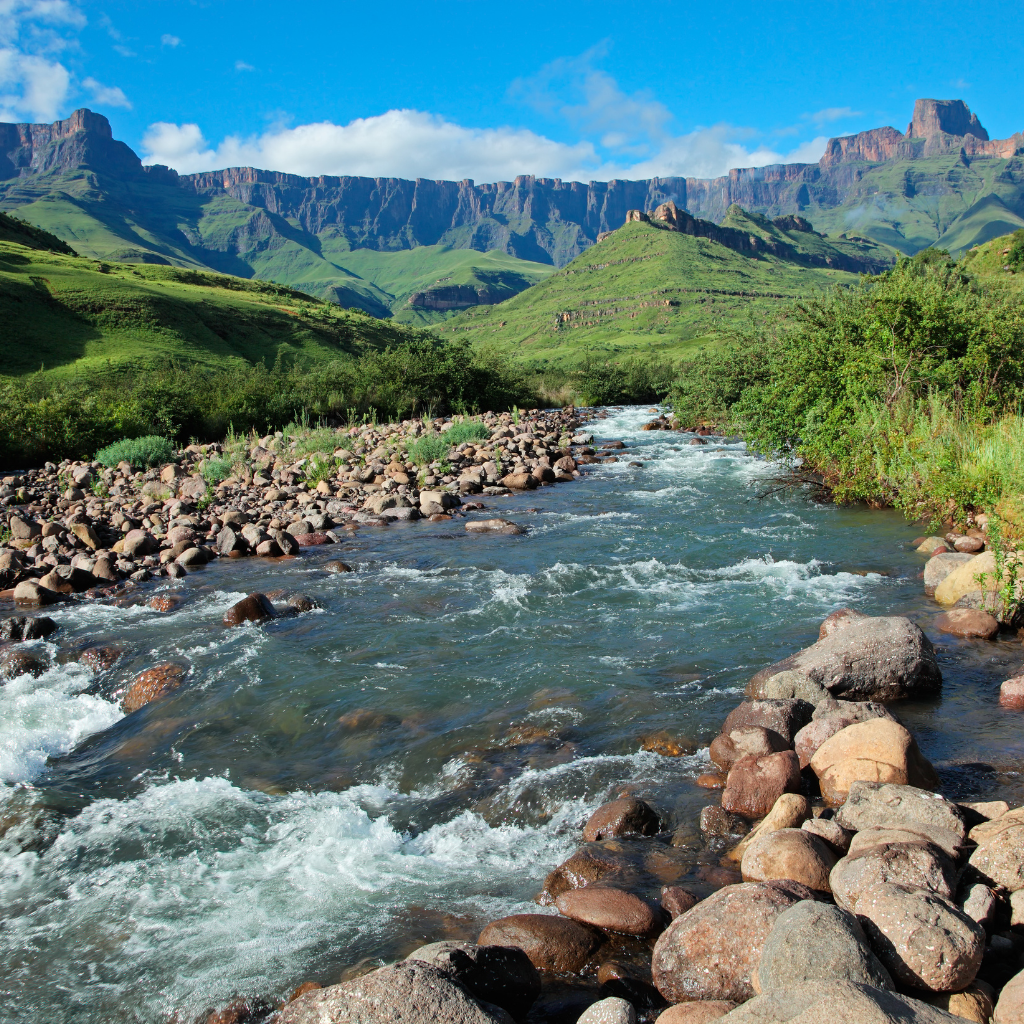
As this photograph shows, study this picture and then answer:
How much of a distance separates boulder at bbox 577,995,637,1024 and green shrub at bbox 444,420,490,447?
22.7 metres

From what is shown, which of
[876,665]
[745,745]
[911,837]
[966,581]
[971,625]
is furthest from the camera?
[966,581]

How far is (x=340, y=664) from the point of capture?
9.19 m

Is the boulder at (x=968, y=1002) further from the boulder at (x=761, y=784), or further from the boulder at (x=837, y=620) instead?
the boulder at (x=837, y=620)

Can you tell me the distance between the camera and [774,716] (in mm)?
6566

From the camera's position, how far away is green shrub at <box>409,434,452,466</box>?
2303cm

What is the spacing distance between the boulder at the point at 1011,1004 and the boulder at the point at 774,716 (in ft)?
9.69

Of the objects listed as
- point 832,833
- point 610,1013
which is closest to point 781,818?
point 832,833

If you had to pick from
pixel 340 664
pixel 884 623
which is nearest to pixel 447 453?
pixel 340 664

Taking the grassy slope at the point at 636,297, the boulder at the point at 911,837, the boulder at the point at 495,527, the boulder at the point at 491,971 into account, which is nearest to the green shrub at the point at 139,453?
the boulder at the point at 495,527

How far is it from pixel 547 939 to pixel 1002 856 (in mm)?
2753

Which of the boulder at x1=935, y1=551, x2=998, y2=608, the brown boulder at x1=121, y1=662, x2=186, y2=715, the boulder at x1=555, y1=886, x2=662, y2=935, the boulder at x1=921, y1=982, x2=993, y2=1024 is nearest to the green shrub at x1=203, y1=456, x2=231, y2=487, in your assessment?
the brown boulder at x1=121, y1=662, x2=186, y2=715

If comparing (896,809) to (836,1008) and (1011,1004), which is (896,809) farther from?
(836,1008)

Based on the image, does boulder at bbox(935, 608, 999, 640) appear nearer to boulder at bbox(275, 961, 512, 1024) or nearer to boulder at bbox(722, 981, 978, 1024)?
boulder at bbox(722, 981, 978, 1024)

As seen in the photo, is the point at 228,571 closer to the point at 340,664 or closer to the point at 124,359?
the point at 340,664
